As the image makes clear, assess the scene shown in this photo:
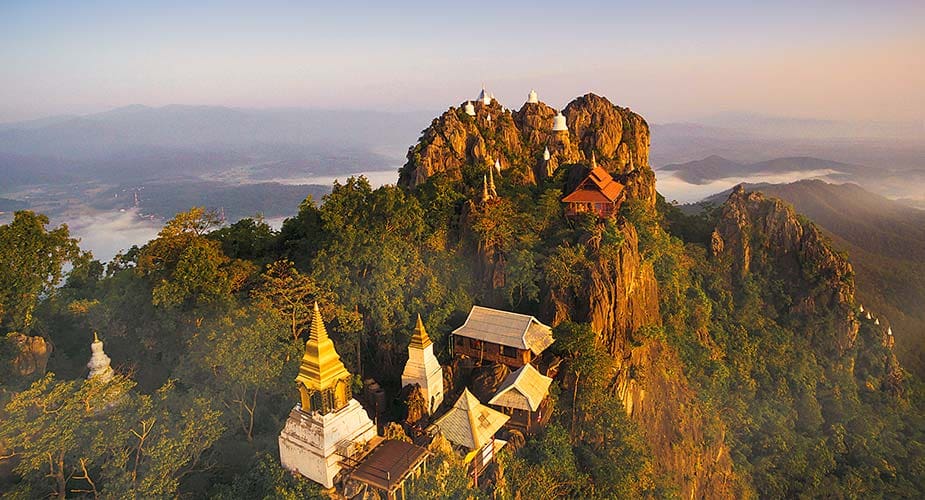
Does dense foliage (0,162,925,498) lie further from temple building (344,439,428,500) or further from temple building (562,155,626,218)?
temple building (562,155,626,218)

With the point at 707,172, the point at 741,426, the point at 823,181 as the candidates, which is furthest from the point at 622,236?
the point at 707,172

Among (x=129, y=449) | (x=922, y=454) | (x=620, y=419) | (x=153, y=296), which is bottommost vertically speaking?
(x=922, y=454)

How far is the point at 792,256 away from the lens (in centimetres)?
4241

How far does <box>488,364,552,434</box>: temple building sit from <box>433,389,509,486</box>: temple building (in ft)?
5.97

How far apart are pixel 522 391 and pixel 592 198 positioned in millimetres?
16314

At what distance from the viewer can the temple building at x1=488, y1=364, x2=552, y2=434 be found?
2312 cm

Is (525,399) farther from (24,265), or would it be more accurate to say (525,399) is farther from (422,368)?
(24,265)

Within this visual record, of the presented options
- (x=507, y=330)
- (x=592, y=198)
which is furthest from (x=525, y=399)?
(x=592, y=198)

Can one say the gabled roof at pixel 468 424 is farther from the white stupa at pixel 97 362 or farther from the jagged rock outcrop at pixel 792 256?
the jagged rock outcrop at pixel 792 256

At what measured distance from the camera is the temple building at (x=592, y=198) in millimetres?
34750

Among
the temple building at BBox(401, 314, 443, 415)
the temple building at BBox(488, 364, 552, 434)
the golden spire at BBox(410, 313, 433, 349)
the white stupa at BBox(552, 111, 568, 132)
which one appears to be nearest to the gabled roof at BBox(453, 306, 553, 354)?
the temple building at BBox(488, 364, 552, 434)

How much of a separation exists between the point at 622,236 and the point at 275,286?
741 inches

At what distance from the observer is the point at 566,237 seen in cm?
3203

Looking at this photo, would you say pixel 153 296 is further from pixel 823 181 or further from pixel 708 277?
pixel 823 181
